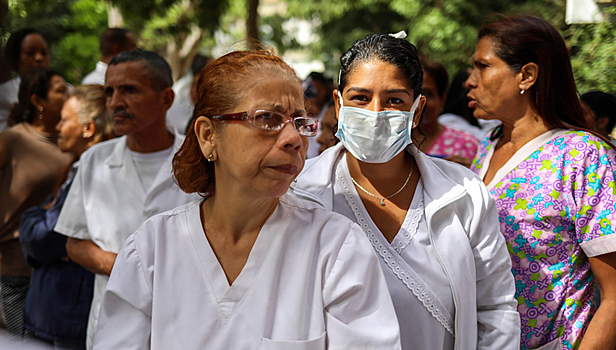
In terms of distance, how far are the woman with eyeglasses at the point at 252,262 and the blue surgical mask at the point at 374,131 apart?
40cm

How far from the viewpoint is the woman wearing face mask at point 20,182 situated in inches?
159

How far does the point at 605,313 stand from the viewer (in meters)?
2.51

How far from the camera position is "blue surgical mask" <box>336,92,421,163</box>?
2.31 m

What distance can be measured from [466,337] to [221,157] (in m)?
1.16

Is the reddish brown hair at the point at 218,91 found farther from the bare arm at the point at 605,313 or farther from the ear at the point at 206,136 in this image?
the bare arm at the point at 605,313

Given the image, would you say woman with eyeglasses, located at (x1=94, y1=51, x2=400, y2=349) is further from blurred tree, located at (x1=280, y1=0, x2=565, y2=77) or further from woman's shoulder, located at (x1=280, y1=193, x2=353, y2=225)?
blurred tree, located at (x1=280, y1=0, x2=565, y2=77)

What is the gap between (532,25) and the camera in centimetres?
274

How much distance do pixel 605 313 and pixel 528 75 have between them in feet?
3.71

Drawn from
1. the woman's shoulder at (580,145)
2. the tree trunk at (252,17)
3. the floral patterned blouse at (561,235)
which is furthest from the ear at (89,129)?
the tree trunk at (252,17)

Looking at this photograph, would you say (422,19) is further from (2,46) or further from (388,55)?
(388,55)

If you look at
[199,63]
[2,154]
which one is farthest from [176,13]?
[2,154]

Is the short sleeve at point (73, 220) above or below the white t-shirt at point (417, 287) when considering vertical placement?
below

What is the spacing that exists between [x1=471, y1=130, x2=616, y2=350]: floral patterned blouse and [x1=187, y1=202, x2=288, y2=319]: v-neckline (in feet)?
3.97

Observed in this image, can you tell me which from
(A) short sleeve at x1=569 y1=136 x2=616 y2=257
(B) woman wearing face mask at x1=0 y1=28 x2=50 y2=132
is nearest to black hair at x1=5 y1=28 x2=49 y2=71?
(B) woman wearing face mask at x1=0 y1=28 x2=50 y2=132
